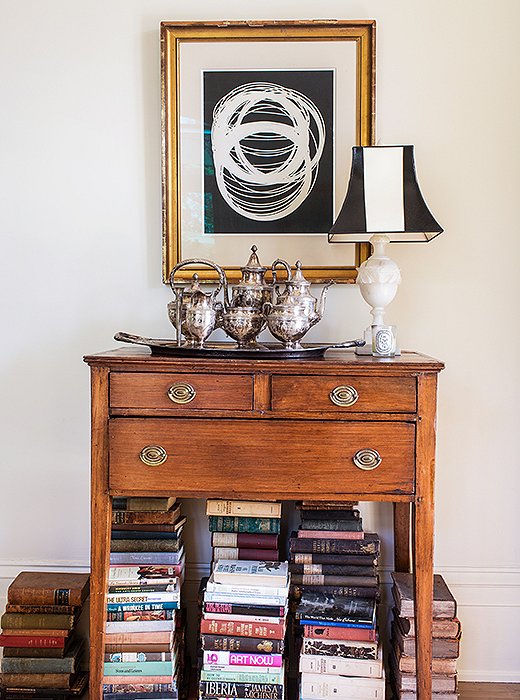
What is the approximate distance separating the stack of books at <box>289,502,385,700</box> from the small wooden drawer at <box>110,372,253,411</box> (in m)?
0.52

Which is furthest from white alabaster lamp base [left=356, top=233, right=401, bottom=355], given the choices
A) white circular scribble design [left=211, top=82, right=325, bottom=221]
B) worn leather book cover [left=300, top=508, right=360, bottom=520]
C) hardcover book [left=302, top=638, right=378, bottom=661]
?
hardcover book [left=302, top=638, right=378, bottom=661]

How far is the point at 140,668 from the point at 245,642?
308 mm

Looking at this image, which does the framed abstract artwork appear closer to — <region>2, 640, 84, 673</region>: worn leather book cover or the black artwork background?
the black artwork background

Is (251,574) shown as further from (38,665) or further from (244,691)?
(38,665)

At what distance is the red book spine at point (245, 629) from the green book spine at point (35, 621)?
1.39 feet

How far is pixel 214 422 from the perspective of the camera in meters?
1.85

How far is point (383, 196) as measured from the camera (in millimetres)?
1985

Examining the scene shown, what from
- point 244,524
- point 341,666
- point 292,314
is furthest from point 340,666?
point 292,314

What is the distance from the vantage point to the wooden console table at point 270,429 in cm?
182

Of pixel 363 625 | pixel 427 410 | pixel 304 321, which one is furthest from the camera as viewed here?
pixel 363 625

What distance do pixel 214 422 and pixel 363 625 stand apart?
757 millimetres

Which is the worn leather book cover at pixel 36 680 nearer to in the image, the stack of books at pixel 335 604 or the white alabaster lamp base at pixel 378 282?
the stack of books at pixel 335 604

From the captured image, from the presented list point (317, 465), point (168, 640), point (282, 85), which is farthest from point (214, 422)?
point (282, 85)

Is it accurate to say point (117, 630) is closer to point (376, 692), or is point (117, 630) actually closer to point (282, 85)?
point (376, 692)
